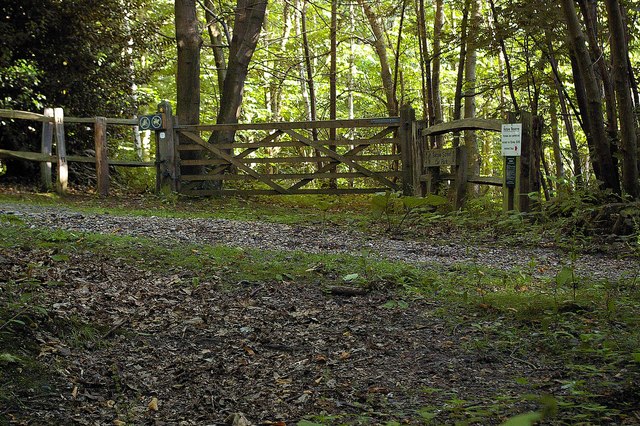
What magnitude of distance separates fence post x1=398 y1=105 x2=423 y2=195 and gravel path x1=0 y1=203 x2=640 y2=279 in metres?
3.70

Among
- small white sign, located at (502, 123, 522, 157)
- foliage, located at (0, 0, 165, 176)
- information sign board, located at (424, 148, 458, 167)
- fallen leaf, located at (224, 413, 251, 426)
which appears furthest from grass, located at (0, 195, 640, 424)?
foliage, located at (0, 0, 165, 176)

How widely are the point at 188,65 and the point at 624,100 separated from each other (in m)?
9.32

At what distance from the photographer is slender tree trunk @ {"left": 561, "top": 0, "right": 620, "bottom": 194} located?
771cm

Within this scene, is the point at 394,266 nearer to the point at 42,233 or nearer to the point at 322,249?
the point at 322,249

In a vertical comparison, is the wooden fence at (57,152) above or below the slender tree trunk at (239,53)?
below

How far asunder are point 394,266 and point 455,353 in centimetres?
234

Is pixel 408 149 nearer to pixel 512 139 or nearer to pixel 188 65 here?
pixel 512 139

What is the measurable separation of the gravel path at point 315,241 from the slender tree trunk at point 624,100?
51.6 inches

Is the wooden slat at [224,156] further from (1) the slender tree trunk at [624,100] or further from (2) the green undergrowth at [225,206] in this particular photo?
(1) the slender tree trunk at [624,100]

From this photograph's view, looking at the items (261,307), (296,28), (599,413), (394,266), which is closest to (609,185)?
(394,266)

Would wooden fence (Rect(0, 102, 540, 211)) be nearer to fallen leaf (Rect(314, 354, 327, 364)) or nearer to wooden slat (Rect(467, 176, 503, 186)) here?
wooden slat (Rect(467, 176, 503, 186))

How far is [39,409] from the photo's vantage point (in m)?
3.29

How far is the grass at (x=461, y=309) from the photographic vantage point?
3096 millimetres

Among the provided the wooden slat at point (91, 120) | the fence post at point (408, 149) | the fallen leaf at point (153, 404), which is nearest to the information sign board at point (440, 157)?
the fence post at point (408, 149)
